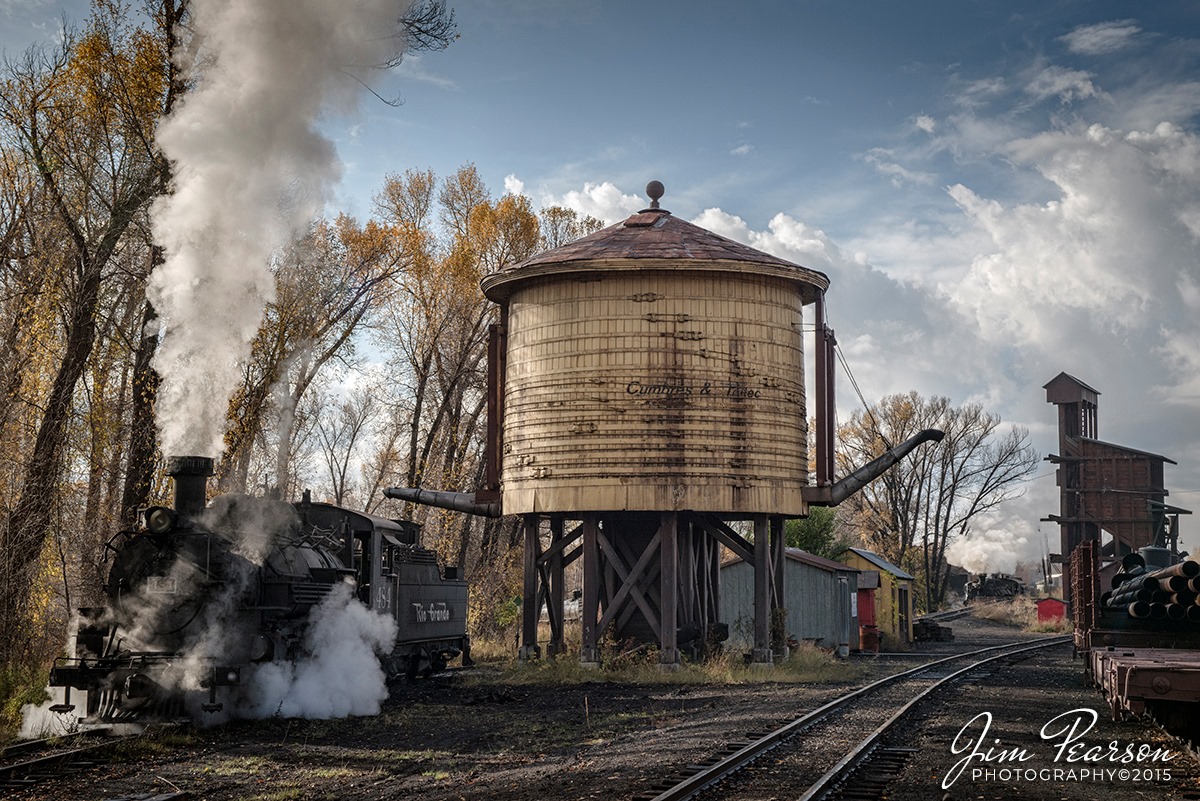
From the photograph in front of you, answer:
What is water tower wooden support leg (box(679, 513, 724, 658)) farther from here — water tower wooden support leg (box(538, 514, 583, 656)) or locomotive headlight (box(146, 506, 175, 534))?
locomotive headlight (box(146, 506, 175, 534))

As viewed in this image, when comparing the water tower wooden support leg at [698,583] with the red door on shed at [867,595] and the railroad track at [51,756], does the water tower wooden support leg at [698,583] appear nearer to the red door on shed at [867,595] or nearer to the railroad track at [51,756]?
the red door on shed at [867,595]

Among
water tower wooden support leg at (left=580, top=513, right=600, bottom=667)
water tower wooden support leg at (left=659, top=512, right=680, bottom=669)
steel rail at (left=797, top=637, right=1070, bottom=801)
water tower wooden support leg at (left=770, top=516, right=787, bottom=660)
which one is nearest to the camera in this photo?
steel rail at (left=797, top=637, right=1070, bottom=801)

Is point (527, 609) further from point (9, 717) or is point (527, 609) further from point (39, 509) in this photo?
point (9, 717)

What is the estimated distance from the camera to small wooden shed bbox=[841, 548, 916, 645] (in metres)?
35.6

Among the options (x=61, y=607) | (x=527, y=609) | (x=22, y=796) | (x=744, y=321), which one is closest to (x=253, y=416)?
(x=61, y=607)

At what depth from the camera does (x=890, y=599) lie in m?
36.1

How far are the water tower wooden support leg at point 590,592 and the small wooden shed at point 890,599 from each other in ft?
48.9

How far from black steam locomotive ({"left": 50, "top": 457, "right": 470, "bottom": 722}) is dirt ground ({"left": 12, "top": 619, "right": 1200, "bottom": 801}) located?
622 mm

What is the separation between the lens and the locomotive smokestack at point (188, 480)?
14500 mm

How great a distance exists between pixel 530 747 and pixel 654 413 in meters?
10.2

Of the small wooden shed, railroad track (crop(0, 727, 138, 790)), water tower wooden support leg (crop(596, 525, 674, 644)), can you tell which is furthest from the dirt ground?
the small wooden shed

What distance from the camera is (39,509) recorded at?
1673 centimetres

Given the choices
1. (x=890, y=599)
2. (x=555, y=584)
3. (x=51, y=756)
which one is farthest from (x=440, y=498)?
(x=890, y=599)

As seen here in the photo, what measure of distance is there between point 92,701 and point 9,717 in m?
1.22
